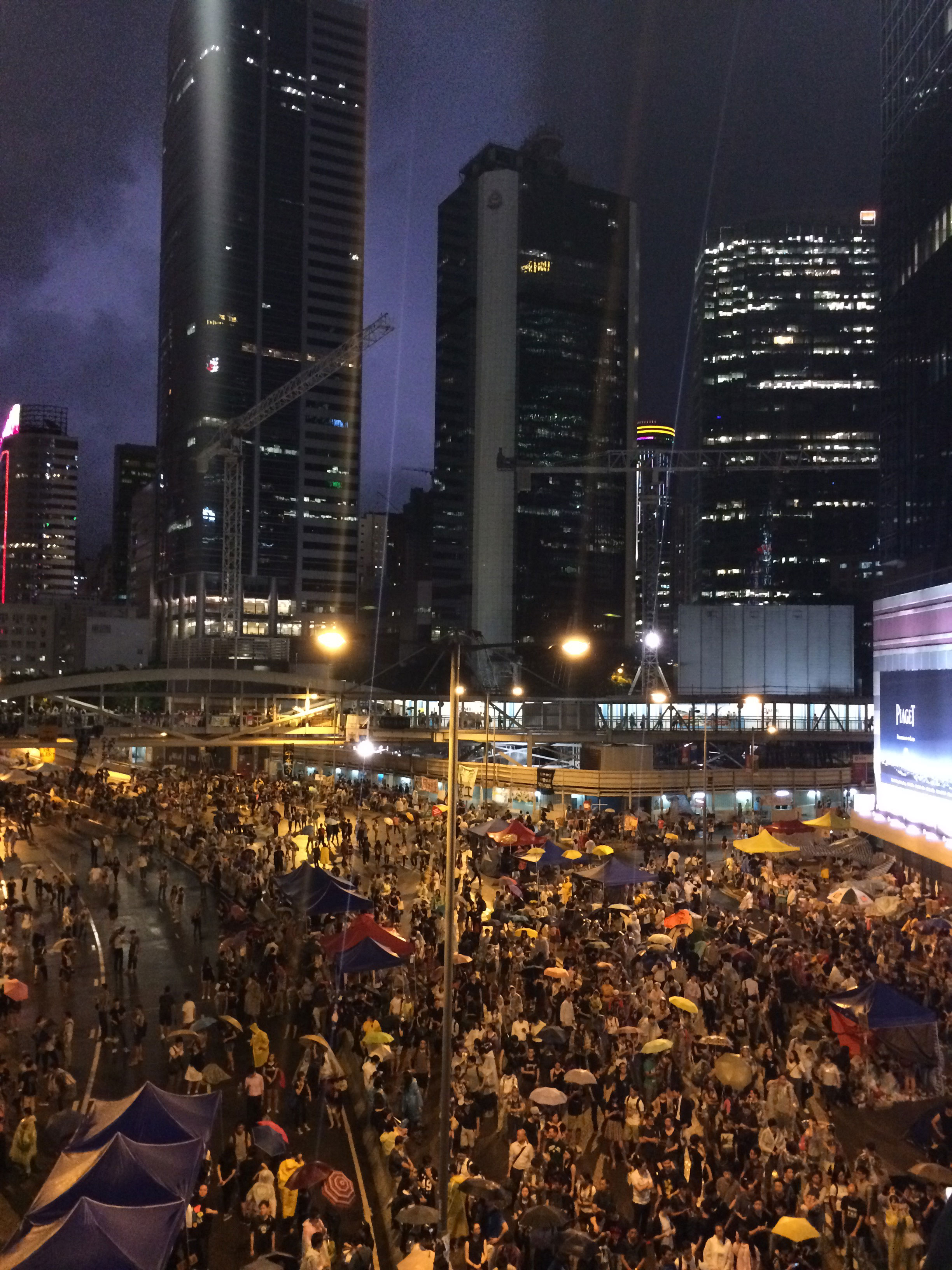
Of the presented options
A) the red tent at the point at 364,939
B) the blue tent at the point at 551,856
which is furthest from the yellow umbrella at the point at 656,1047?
the blue tent at the point at 551,856

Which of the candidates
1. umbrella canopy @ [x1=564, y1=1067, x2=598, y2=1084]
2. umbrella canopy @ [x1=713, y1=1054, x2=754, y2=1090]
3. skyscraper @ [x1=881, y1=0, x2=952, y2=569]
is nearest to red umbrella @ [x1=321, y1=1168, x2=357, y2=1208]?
umbrella canopy @ [x1=564, y1=1067, x2=598, y2=1084]

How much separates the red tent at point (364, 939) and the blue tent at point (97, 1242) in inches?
299

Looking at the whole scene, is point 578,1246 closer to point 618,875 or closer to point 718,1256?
point 718,1256

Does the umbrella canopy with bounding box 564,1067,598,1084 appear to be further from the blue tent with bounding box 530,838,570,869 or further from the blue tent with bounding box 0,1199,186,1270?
the blue tent with bounding box 530,838,570,869

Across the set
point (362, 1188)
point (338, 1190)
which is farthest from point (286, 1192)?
point (362, 1188)

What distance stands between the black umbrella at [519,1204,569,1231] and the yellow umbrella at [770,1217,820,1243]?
1.81 metres

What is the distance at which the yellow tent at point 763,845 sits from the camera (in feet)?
78.1

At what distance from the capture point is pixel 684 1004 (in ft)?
45.4

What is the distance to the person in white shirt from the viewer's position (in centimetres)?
819

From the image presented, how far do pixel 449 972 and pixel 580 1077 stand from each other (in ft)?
9.68

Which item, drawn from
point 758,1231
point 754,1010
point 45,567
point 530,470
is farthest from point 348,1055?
point 45,567

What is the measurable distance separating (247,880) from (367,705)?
106 ft

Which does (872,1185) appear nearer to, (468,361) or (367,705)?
(367,705)

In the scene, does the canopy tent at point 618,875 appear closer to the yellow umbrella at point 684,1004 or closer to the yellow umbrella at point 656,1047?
the yellow umbrella at point 684,1004
